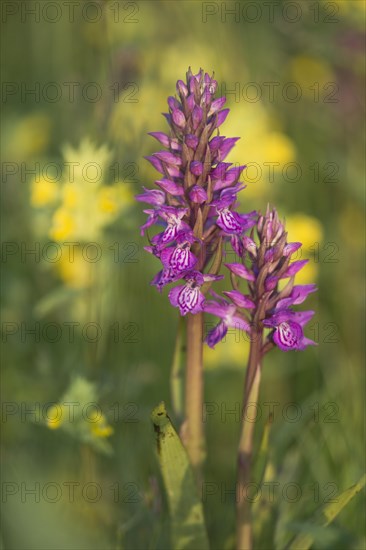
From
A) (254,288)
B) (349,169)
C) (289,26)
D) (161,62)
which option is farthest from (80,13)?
(254,288)

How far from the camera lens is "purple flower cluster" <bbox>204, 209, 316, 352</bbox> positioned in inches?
57.6

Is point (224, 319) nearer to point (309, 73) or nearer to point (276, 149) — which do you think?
point (276, 149)

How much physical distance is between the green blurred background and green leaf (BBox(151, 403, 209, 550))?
141 millimetres

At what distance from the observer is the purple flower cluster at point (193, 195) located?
1422mm

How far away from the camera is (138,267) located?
8.70 feet

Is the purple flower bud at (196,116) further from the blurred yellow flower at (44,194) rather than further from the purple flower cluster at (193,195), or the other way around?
the blurred yellow flower at (44,194)

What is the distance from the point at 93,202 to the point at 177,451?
114 centimetres

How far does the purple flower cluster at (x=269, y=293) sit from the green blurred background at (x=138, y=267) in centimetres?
43

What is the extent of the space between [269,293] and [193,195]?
10.0 inches

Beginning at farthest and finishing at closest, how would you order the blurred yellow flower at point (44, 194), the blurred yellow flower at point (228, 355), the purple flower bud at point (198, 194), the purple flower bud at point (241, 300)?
the blurred yellow flower at point (228, 355) < the blurred yellow flower at point (44, 194) < the purple flower bud at point (241, 300) < the purple flower bud at point (198, 194)

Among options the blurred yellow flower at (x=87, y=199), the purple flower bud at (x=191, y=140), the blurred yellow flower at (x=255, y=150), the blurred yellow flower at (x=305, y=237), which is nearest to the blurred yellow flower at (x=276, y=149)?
the blurred yellow flower at (x=255, y=150)

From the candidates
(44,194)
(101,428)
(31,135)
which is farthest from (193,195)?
(31,135)

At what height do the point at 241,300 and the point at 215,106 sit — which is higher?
the point at 215,106

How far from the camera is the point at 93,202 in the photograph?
2.40m
